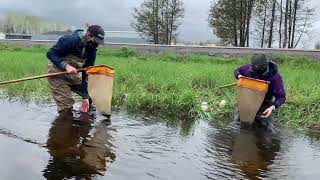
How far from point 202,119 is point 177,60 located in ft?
35.2

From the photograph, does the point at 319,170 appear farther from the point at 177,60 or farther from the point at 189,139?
the point at 177,60

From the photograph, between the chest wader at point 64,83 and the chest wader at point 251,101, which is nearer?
the chest wader at point 251,101

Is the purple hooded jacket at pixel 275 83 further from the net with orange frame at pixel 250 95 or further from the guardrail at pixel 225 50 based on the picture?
the guardrail at pixel 225 50

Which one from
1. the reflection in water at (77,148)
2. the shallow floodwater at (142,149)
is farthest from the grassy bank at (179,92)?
the reflection in water at (77,148)

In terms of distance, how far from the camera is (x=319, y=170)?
18.1 feet

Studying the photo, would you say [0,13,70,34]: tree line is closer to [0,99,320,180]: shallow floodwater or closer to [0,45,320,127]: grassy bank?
[0,45,320,127]: grassy bank

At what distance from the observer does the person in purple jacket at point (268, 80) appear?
6812 millimetres

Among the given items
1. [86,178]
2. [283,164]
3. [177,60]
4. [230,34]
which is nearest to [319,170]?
[283,164]

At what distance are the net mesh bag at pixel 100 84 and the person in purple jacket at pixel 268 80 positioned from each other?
1924mm

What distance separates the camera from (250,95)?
7.11 meters

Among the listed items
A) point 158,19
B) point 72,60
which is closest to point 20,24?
point 158,19

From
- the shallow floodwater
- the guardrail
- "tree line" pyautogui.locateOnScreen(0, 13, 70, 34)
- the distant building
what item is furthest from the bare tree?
the shallow floodwater

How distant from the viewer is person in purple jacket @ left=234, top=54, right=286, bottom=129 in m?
6.81

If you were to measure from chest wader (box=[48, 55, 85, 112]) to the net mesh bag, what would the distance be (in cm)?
31
